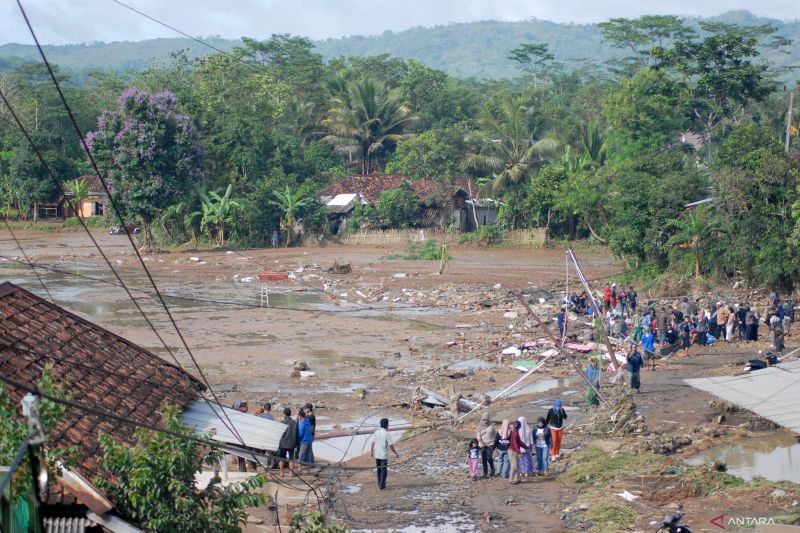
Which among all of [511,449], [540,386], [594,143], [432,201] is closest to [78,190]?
[432,201]

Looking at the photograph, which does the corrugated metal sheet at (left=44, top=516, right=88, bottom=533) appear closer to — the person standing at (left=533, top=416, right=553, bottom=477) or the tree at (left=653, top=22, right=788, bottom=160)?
the person standing at (left=533, top=416, right=553, bottom=477)

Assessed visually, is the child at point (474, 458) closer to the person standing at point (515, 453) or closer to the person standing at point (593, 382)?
the person standing at point (515, 453)

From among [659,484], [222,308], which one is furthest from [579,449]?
[222,308]

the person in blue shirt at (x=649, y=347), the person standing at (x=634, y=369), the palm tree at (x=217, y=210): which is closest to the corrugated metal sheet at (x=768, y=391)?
the person standing at (x=634, y=369)

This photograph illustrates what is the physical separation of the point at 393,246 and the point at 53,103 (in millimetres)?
28958

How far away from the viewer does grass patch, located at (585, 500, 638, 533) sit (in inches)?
442

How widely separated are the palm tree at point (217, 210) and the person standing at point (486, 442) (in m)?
32.7

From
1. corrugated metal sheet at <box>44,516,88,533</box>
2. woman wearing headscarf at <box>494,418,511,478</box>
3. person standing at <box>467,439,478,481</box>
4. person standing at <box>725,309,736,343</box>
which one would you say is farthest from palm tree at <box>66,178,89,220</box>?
corrugated metal sheet at <box>44,516,88,533</box>

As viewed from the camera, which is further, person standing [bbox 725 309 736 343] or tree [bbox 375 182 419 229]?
tree [bbox 375 182 419 229]

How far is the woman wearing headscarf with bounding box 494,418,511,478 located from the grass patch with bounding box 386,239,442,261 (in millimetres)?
28107

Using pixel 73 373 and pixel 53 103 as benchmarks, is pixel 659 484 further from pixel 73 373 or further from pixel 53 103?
pixel 53 103

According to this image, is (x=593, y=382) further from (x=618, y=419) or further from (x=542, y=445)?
(x=542, y=445)

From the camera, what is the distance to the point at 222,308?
3025 cm

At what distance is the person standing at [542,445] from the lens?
44.3ft
